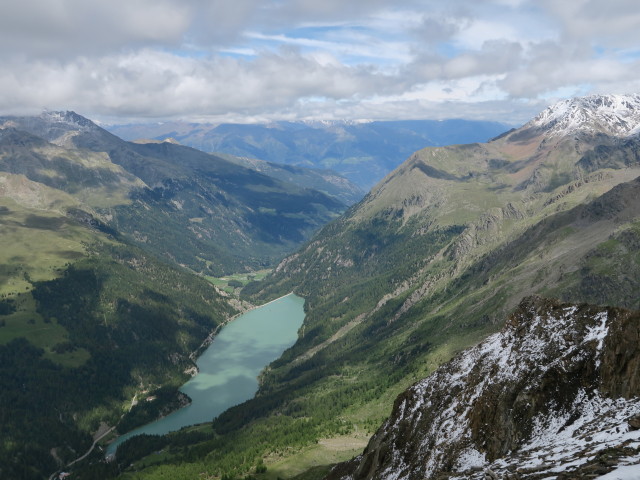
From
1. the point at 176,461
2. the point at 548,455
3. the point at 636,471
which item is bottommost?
the point at 176,461

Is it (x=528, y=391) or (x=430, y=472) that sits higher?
(x=528, y=391)

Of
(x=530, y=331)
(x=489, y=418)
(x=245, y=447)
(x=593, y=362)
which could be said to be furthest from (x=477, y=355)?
(x=245, y=447)

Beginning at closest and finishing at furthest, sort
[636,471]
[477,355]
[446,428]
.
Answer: [636,471] < [446,428] < [477,355]

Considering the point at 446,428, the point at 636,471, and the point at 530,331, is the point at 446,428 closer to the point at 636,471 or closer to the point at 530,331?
the point at 530,331

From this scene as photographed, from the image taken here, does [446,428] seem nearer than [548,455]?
No

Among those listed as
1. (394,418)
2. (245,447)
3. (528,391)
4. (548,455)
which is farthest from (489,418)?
(245,447)

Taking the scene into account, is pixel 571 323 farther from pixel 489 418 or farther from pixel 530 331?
pixel 489 418

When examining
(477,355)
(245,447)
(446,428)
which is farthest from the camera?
(245,447)
